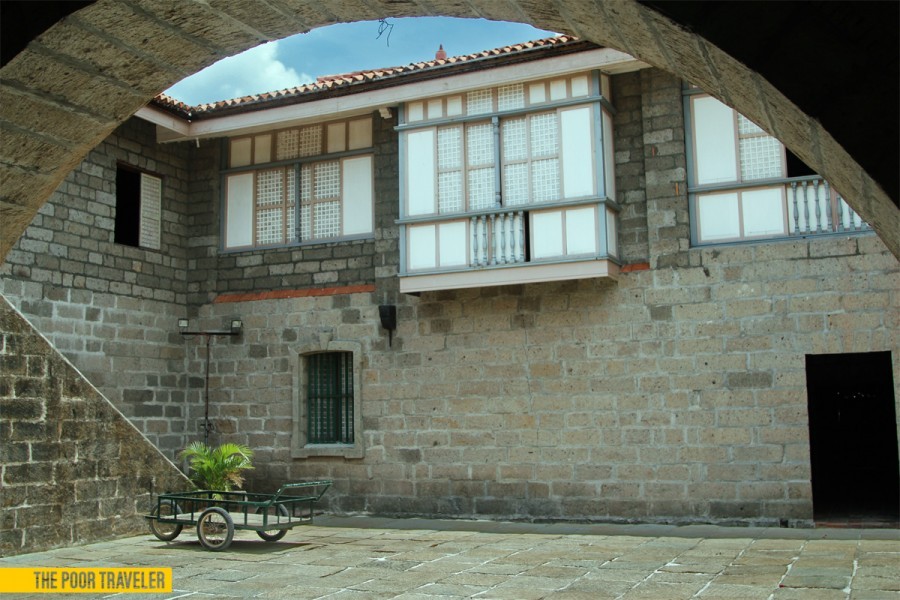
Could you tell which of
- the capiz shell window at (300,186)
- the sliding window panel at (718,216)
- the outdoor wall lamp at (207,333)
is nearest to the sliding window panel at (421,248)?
the capiz shell window at (300,186)

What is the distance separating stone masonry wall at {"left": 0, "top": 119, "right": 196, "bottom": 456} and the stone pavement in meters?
2.78

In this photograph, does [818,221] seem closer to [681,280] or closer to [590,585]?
[681,280]

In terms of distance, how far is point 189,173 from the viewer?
14.6 meters

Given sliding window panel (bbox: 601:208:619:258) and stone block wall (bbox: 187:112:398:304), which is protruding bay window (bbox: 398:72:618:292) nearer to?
sliding window panel (bbox: 601:208:619:258)

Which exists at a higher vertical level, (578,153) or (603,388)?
(578,153)

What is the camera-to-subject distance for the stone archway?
2.18 meters

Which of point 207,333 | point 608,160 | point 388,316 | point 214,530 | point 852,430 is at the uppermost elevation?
point 608,160

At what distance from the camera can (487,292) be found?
41.1ft

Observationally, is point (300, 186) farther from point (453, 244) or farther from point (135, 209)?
point (453, 244)

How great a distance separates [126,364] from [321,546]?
184 inches

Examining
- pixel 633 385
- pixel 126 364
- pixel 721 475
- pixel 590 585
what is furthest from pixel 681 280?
pixel 126 364

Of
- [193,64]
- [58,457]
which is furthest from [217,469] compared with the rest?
[193,64]

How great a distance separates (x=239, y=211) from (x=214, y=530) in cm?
573

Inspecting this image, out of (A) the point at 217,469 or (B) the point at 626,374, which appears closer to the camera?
(A) the point at 217,469
